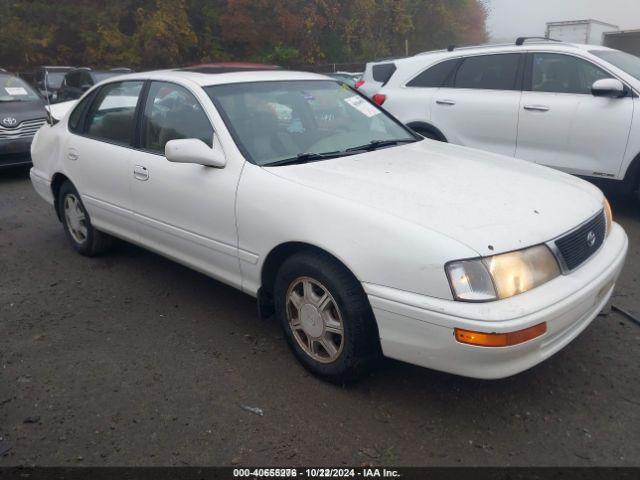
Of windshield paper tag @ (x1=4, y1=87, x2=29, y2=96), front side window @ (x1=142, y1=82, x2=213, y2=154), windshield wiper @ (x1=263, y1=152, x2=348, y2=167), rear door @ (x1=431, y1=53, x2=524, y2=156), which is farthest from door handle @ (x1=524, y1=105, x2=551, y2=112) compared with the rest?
windshield paper tag @ (x1=4, y1=87, x2=29, y2=96)

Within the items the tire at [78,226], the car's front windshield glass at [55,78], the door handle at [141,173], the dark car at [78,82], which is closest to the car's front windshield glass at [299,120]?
the door handle at [141,173]

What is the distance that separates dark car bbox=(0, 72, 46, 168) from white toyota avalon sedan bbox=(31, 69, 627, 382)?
14.7 ft

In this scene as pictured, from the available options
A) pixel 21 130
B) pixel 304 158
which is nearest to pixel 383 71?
pixel 304 158

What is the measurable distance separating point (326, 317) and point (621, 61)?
4.64 meters

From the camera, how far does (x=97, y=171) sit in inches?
174

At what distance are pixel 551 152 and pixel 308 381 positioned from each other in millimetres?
3957

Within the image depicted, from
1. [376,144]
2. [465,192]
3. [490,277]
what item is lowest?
[490,277]

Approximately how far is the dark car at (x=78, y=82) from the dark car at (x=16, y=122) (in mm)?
2819

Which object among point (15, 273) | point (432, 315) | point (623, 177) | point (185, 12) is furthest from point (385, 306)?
point (185, 12)

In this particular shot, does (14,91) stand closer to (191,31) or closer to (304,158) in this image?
(304,158)

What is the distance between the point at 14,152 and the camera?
824 cm

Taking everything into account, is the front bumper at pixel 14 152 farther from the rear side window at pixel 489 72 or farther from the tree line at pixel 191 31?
the tree line at pixel 191 31

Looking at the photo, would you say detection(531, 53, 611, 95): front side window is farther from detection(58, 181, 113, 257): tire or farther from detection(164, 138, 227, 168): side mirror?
detection(58, 181, 113, 257): tire

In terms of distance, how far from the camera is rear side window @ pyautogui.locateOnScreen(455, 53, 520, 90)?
6121 millimetres
